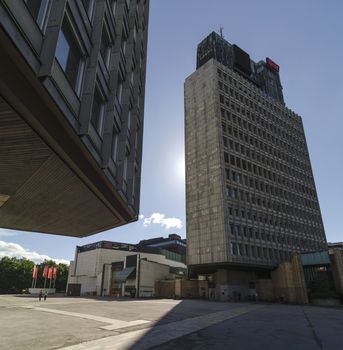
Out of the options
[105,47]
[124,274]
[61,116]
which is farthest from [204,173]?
[61,116]

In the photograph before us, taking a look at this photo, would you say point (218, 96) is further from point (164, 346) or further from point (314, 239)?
point (164, 346)

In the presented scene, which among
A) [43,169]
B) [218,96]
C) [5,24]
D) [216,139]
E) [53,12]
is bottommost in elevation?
[43,169]

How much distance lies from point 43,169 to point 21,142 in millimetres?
2027

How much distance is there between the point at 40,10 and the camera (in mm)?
8273

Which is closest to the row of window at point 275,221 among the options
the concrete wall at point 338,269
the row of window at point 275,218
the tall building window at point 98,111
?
the row of window at point 275,218

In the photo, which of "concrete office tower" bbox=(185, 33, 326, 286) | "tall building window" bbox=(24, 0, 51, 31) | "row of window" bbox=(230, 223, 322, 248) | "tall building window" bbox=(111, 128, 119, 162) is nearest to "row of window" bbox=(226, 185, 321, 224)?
"concrete office tower" bbox=(185, 33, 326, 286)

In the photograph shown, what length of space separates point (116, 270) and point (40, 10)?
6962 centimetres

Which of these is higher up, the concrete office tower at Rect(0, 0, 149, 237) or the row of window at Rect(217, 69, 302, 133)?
the row of window at Rect(217, 69, 302, 133)

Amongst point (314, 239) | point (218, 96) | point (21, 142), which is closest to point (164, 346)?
point (21, 142)

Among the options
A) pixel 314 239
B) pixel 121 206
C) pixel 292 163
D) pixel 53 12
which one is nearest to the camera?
pixel 53 12

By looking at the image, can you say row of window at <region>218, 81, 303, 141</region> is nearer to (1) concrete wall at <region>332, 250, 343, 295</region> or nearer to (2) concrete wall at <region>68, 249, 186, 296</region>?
(1) concrete wall at <region>332, 250, 343, 295</region>

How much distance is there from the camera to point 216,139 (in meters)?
61.8

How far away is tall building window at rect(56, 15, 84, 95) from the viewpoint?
32.9ft

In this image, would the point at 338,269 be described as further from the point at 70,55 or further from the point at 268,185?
the point at 70,55
